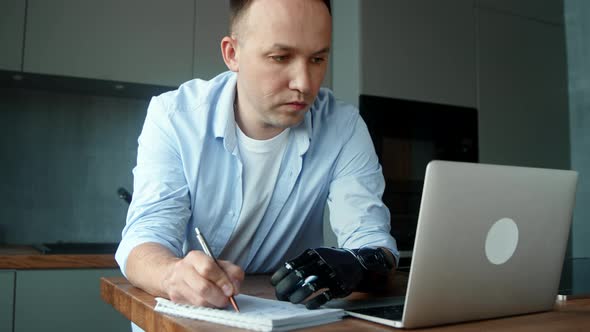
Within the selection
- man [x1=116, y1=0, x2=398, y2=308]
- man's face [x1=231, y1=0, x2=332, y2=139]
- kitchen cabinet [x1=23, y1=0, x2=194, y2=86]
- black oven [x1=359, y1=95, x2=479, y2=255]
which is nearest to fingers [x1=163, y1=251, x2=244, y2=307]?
man [x1=116, y1=0, x2=398, y2=308]

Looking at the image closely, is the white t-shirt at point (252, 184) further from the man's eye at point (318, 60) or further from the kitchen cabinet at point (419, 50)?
the kitchen cabinet at point (419, 50)

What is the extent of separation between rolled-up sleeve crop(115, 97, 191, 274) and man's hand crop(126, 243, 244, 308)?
145mm

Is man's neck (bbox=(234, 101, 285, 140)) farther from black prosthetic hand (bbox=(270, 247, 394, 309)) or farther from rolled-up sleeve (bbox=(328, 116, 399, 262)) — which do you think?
black prosthetic hand (bbox=(270, 247, 394, 309))

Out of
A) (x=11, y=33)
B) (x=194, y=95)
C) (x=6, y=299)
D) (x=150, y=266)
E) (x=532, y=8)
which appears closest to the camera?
(x=150, y=266)

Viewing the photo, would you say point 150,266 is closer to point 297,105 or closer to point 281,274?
point 281,274

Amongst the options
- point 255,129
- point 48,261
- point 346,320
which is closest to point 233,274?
point 346,320

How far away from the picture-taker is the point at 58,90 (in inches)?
104

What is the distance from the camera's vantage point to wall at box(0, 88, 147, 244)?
257 cm

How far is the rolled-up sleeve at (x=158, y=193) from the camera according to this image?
3.40 feet

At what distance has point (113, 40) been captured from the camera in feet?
7.82

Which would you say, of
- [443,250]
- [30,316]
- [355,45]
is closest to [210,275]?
[443,250]

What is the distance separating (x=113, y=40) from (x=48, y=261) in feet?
3.05

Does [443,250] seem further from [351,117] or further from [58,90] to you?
[58,90]

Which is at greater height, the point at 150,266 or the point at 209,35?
the point at 209,35
